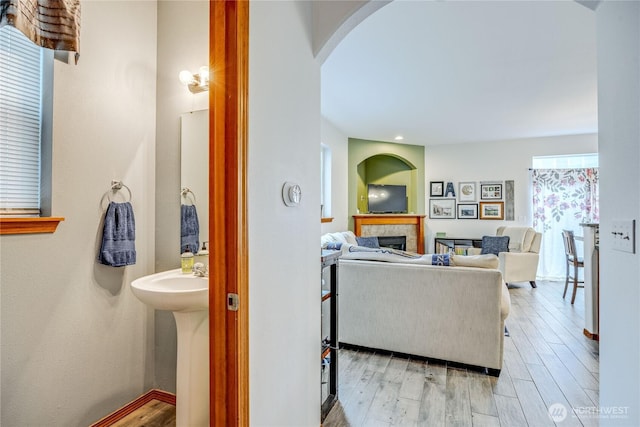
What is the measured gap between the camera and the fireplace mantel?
6.06 meters

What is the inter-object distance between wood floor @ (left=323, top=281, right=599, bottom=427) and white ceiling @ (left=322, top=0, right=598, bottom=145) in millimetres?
2661

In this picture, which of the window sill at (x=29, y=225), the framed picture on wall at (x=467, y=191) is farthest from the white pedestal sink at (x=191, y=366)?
the framed picture on wall at (x=467, y=191)

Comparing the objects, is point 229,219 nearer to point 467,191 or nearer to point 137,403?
point 137,403

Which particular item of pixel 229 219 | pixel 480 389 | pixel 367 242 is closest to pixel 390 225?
pixel 367 242

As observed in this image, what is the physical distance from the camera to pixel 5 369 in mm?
1424

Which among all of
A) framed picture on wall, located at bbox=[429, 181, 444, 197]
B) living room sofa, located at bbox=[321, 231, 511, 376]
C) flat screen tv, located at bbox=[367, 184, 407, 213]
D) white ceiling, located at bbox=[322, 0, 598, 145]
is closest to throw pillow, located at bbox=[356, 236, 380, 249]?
flat screen tv, located at bbox=[367, 184, 407, 213]

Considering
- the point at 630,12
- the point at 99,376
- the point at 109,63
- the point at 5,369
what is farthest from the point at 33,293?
the point at 630,12

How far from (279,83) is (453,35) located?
2.01m

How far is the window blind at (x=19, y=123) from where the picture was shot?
1.49 m

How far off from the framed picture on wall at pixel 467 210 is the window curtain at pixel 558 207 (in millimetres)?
994

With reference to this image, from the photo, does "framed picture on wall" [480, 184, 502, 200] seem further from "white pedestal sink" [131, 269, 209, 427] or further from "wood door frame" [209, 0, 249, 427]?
"wood door frame" [209, 0, 249, 427]

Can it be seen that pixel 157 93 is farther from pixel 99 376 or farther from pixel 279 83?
pixel 99 376

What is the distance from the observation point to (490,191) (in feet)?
20.5

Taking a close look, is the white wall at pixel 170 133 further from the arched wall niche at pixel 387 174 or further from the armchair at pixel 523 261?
the arched wall niche at pixel 387 174
